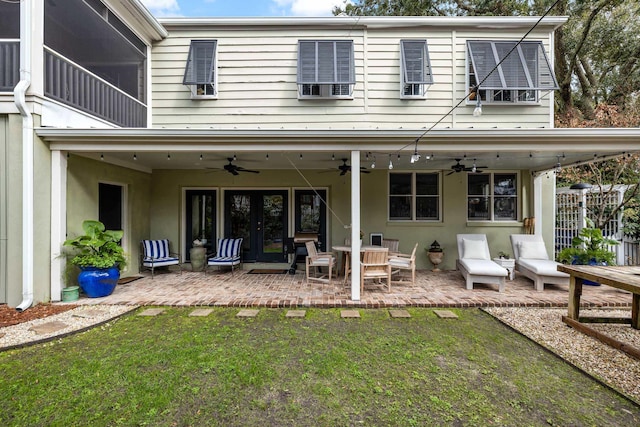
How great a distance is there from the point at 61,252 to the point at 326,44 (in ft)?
22.0

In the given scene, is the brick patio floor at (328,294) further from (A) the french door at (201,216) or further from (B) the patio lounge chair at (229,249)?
(A) the french door at (201,216)

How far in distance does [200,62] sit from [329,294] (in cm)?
606

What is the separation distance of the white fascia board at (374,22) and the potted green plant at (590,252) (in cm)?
493

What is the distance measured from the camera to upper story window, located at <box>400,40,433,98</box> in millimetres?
6668

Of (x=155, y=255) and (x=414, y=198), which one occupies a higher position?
(x=414, y=198)

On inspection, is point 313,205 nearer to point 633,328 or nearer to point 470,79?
point 470,79

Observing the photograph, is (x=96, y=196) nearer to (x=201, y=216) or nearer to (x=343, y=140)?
(x=201, y=216)

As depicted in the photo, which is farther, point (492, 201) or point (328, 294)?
point (492, 201)

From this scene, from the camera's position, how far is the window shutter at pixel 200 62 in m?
6.74

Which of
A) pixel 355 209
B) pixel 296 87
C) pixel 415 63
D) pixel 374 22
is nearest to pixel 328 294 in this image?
pixel 355 209

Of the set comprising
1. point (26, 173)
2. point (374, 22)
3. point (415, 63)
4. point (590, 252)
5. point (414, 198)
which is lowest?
point (590, 252)

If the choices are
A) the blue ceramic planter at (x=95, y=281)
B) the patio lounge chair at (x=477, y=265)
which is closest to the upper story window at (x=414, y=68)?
the patio lounge chair at (x=477, y=265)

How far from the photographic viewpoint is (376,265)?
17.1 feet

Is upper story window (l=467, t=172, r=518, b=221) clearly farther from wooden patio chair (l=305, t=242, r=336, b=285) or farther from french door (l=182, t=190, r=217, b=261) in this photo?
french door (l=182, t=190, r=217, b=261)
